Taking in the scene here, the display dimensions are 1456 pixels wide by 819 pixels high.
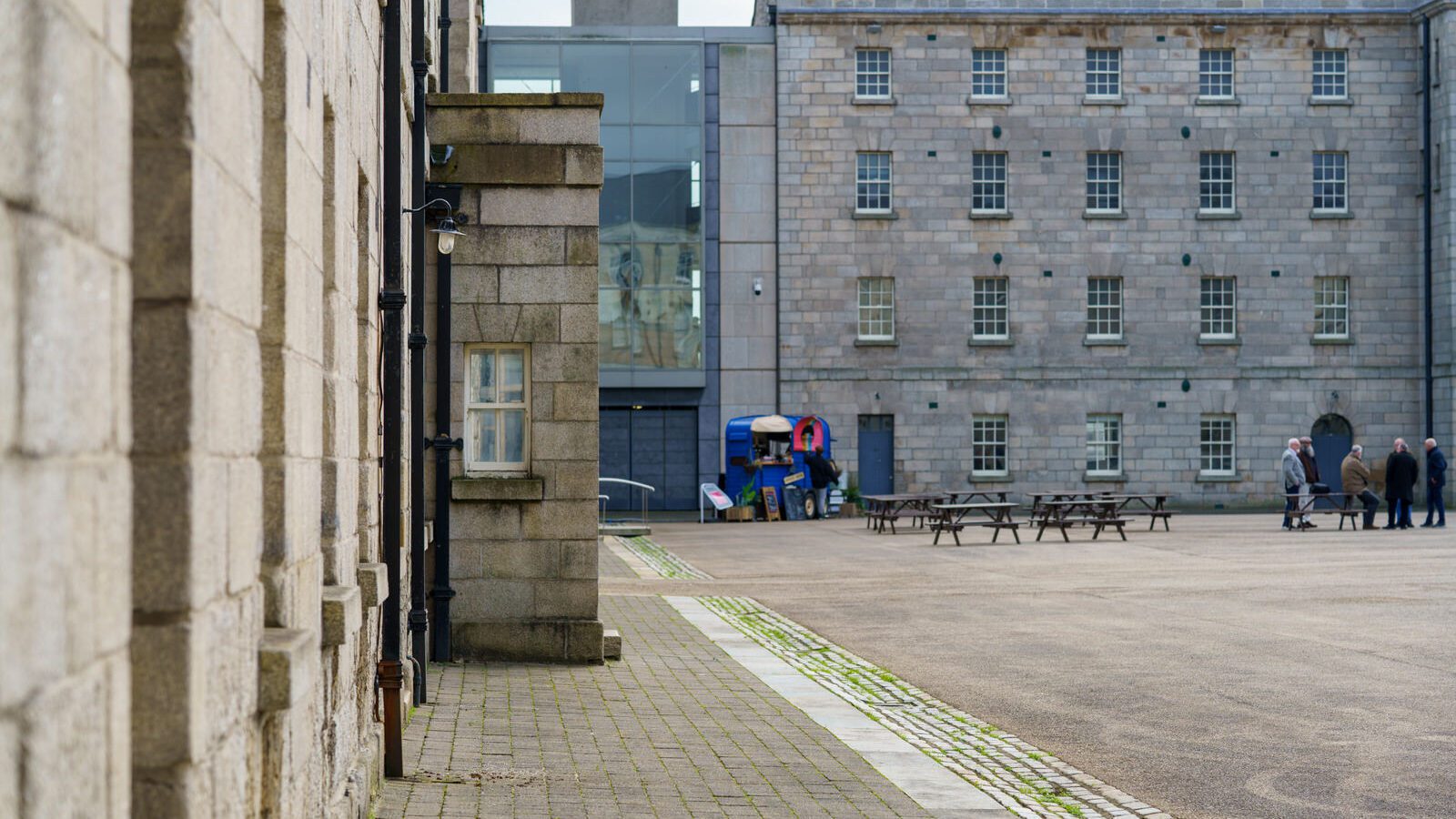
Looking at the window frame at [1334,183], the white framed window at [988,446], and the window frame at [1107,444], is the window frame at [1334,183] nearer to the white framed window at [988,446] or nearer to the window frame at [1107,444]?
the window frame at [1107,444]

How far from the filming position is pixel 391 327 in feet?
31.4

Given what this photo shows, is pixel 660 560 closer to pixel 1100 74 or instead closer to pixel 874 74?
pixel 874 74

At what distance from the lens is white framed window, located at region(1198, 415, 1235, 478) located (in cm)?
4412

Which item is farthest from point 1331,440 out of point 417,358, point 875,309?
point 417,358

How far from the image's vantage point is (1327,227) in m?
44.2

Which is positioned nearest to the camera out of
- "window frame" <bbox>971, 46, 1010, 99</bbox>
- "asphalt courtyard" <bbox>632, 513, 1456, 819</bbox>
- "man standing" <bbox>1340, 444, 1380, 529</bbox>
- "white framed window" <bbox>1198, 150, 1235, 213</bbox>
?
"asphalt courtyard" <bbox>632, 513, 1456, 819</bbox>

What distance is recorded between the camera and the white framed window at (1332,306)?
44.4 meters

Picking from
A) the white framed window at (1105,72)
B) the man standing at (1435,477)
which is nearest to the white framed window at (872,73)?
the white framed window at (1105,72)

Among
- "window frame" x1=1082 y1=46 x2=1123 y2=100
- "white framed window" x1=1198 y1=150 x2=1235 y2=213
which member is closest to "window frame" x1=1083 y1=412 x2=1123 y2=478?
"white framed window" x1=1198 y1=150 x2=1235 y2=213

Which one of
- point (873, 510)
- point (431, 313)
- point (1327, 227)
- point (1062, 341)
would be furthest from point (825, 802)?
point (1327, 227)

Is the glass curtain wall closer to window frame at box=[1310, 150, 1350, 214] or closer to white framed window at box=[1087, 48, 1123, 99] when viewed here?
white framed window at box=[1087, 48, 1123, 99]

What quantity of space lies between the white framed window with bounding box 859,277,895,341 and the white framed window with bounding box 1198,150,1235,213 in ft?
28.1

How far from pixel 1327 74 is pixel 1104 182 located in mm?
6673

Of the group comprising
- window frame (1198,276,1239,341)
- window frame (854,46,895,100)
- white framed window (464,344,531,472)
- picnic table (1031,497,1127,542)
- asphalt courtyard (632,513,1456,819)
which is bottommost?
asphalt courtyard (632,513,1456,819)
